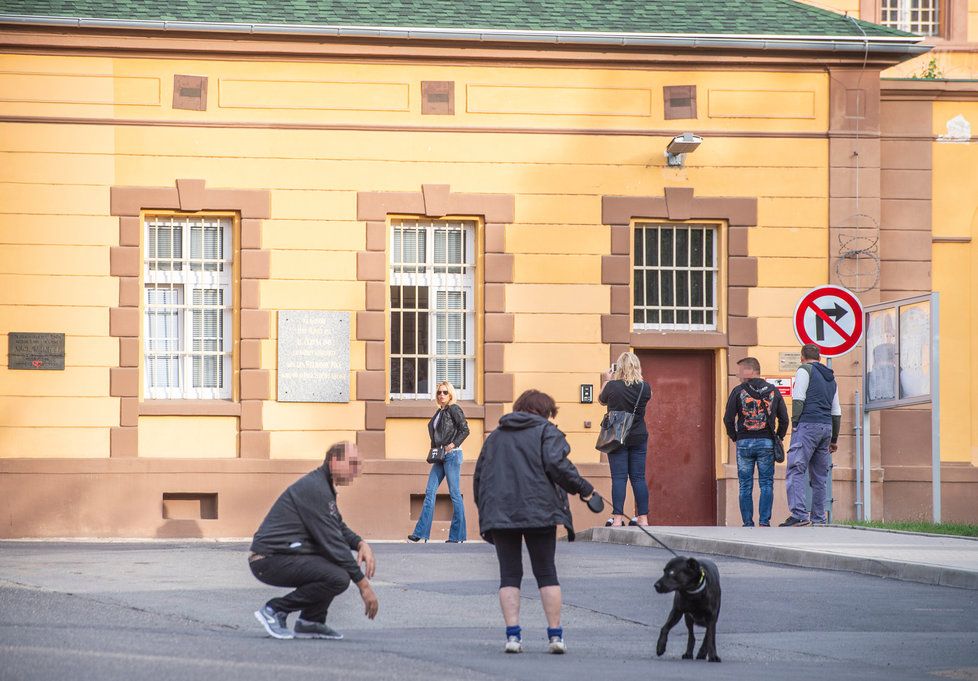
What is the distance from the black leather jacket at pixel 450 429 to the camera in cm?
2000

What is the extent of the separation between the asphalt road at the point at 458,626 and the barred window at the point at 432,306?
5924 millimetres

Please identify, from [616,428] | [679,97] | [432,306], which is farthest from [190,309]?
[679,97]

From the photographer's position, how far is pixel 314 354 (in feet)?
71.4

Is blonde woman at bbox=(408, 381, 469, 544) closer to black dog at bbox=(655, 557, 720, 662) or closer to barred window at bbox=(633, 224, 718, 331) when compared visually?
barred window at bbox=(633, 224, 718, 331)

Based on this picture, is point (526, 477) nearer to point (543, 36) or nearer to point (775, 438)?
point (775, 438)

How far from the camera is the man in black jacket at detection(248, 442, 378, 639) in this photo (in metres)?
10.5

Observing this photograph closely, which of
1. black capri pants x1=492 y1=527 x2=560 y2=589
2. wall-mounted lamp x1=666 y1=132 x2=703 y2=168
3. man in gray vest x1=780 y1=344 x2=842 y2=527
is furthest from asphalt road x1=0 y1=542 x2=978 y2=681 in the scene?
wall-mounted lamp x1=666 y1=132 x2=703 y2=168

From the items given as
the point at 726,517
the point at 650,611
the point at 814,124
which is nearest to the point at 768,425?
the point at 726,517

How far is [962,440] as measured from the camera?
23.1 metres

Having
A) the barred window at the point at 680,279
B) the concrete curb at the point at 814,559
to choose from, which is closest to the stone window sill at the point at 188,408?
the barred window at the point at 680,279

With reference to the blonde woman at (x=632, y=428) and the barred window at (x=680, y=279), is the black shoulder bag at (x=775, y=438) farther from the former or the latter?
→ the barred window at (x=680, y=279)

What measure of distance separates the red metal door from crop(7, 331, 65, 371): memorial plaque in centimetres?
698

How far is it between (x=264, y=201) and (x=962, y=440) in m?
9.24

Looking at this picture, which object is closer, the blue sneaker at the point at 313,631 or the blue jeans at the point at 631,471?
the blue sneaker at the point at 313,631
